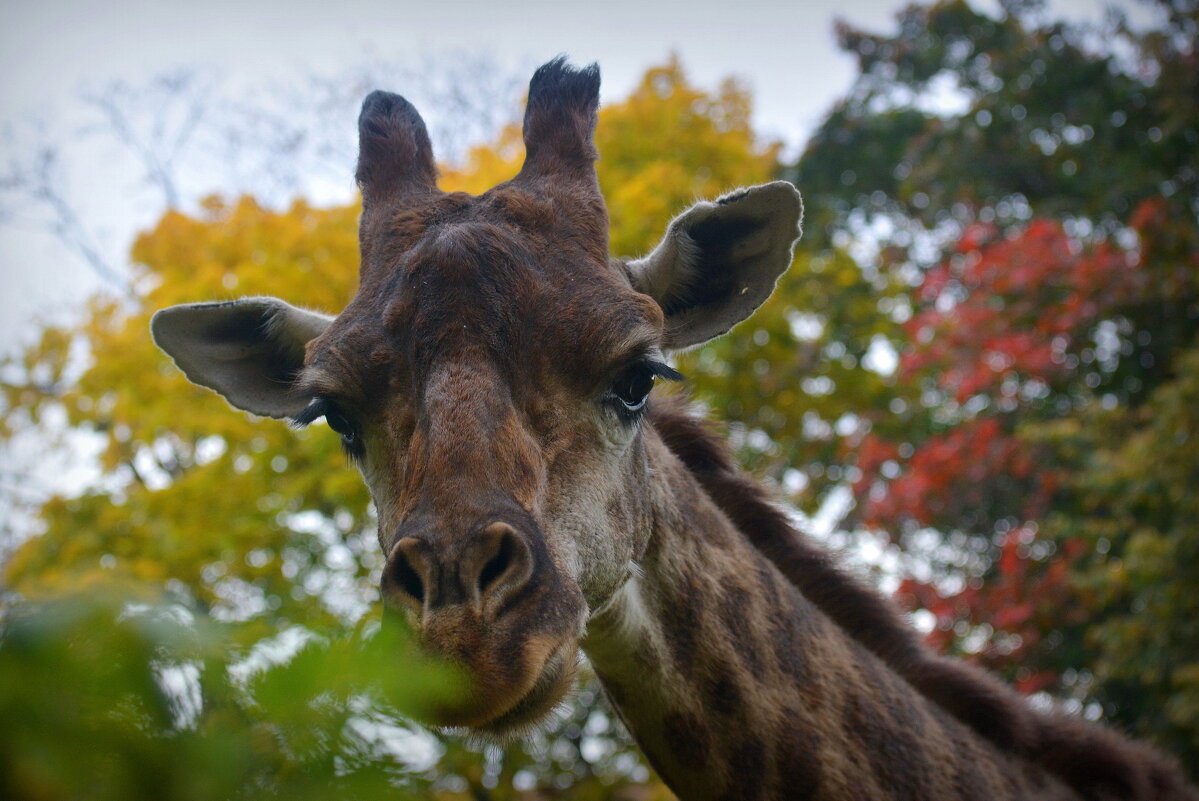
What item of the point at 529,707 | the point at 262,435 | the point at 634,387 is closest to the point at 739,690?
Result: the point at 529,707

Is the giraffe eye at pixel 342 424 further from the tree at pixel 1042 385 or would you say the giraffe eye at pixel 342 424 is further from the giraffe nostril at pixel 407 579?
the tree at pixel 1042 385

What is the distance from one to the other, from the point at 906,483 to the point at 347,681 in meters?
12.7

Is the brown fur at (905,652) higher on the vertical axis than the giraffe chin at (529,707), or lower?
higher

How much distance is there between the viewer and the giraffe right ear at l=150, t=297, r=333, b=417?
4.02 metres

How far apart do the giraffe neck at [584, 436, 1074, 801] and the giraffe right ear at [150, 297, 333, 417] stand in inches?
65.9

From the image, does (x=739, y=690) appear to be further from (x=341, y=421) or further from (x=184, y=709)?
(x=184, y=709)

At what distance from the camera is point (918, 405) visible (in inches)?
592

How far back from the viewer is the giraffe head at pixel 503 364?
2441 millimetres

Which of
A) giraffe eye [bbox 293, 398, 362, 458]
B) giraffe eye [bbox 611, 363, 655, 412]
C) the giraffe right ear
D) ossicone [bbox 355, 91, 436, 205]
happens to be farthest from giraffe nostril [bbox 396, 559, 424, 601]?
ossicone [bbox 355, 91, 436, 205]

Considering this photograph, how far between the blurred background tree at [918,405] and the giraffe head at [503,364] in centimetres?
404

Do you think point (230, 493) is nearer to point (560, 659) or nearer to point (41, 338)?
point (41, 338)

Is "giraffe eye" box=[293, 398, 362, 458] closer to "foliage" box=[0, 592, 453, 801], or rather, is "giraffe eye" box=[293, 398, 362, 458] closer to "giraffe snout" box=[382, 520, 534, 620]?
"giraffe snout" box=[382, 520, 534, 620]

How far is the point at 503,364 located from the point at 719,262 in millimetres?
1494

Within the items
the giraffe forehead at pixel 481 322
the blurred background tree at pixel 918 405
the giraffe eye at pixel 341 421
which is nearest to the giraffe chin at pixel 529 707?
the giraffe forehead at pixel 481 322
